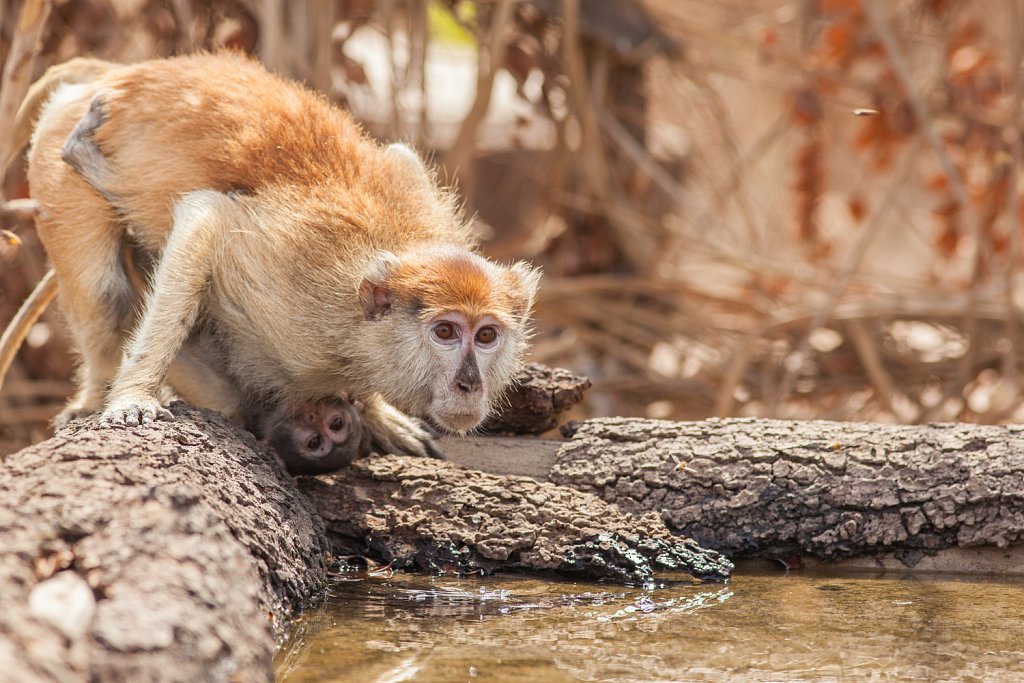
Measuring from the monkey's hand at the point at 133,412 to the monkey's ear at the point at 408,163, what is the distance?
1533 mm

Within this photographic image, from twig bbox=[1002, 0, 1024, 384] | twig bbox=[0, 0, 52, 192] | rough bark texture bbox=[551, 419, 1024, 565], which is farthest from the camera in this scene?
twig bbox=[1002, 0, 1024, 384]

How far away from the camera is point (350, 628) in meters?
3.57

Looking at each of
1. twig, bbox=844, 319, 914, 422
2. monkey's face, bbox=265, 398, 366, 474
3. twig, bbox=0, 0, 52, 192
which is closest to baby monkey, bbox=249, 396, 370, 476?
monkey's face, bbox=265, 398, 366, 474

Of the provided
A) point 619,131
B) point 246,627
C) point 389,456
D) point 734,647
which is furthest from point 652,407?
point 246,627

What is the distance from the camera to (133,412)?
4.06 meters

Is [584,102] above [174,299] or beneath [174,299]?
above

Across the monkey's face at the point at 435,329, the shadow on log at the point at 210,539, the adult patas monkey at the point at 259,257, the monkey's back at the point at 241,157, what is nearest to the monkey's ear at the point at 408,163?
the adult patas monkey at the point at 259,257

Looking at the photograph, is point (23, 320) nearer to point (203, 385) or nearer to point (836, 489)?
point (203, 385)

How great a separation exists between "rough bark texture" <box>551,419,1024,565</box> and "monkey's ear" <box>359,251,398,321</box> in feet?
3.42

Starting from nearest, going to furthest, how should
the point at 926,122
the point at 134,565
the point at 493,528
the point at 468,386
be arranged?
the point at 134,565 → the point at 493,528 → the point at 468,386 → the point at 926,122

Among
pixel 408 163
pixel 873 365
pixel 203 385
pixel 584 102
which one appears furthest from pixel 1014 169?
pixel 203 385

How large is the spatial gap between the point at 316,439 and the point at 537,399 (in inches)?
39.4

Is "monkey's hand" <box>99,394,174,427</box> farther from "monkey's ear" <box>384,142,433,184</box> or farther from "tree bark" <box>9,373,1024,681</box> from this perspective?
"monkey's ear" <box>384,142,433,184</box>

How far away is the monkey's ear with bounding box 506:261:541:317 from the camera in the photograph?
16.0ft
